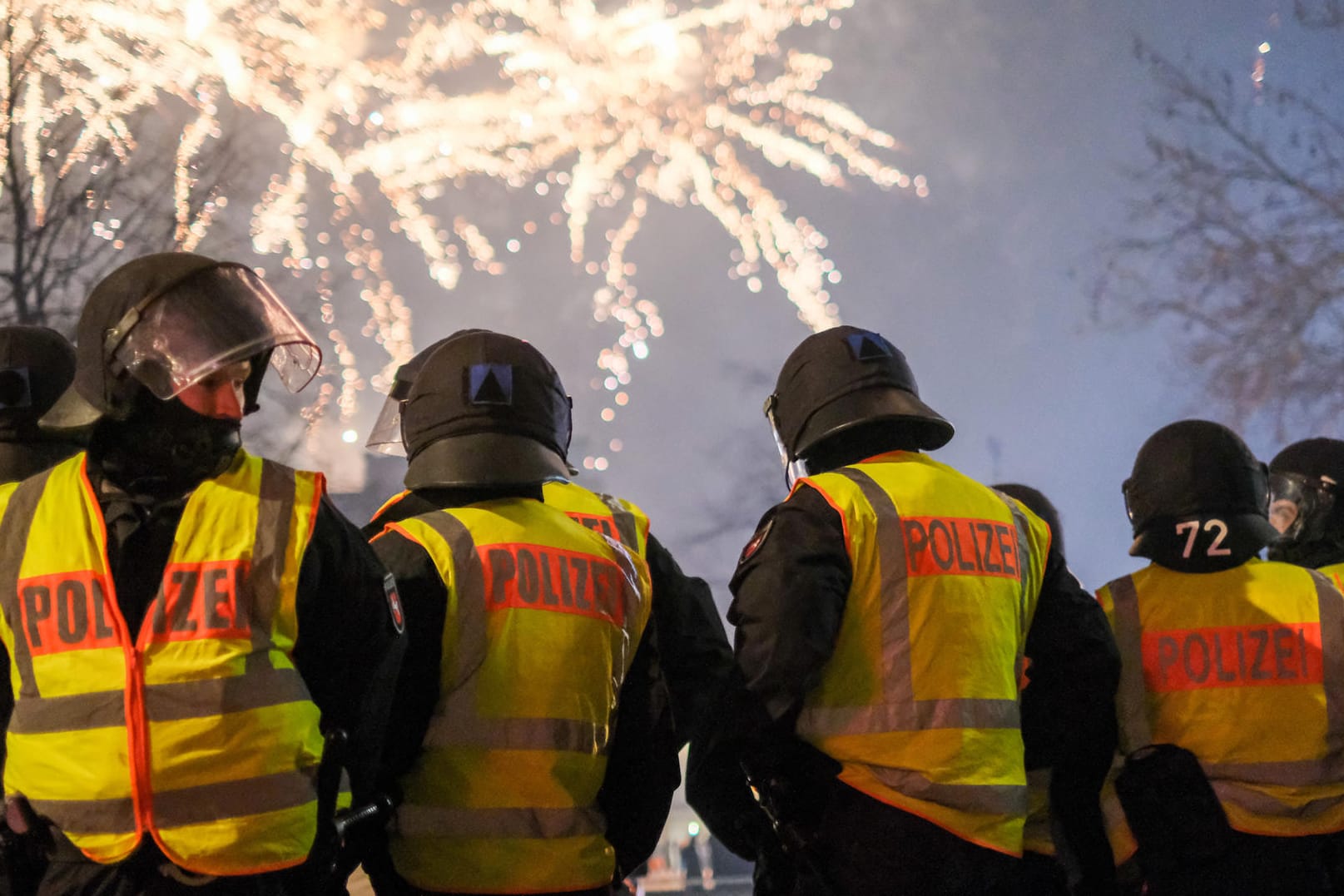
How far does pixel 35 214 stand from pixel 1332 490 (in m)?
13.9

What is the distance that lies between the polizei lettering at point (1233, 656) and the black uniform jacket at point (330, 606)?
2.38 metres

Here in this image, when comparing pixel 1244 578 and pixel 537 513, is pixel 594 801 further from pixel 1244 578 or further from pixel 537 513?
pixel 1244 578

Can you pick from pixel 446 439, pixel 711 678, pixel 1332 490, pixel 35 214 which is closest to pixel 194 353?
pixel 446 439

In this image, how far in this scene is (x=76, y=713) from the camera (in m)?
2.34

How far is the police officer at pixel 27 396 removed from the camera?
12.5 feet

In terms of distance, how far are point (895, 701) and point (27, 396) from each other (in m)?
2.76

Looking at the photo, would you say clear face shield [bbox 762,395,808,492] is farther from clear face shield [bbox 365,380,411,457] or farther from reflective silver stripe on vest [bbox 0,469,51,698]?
Answer: reflective silver stripe on vest [bbox 0,469,51,698]

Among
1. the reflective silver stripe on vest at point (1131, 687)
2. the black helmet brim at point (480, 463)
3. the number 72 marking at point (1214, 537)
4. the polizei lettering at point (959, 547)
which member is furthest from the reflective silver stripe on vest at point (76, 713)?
the number 72 marking at point (1214, 537)

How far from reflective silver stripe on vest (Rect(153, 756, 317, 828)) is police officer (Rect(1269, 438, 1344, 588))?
4.04 meters

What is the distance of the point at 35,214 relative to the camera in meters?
14.3

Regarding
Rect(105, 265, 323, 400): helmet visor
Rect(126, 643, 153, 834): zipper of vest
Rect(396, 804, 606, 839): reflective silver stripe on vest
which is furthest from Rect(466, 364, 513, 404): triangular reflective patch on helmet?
Rect(126, 643, 153, 834): zipper of vest

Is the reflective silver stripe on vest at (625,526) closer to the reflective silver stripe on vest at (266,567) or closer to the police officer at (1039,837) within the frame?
the police officer at (1039,837)

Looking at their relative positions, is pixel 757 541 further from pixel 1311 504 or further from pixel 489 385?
pixel 1311 504

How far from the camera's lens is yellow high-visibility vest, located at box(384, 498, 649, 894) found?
3.08m
